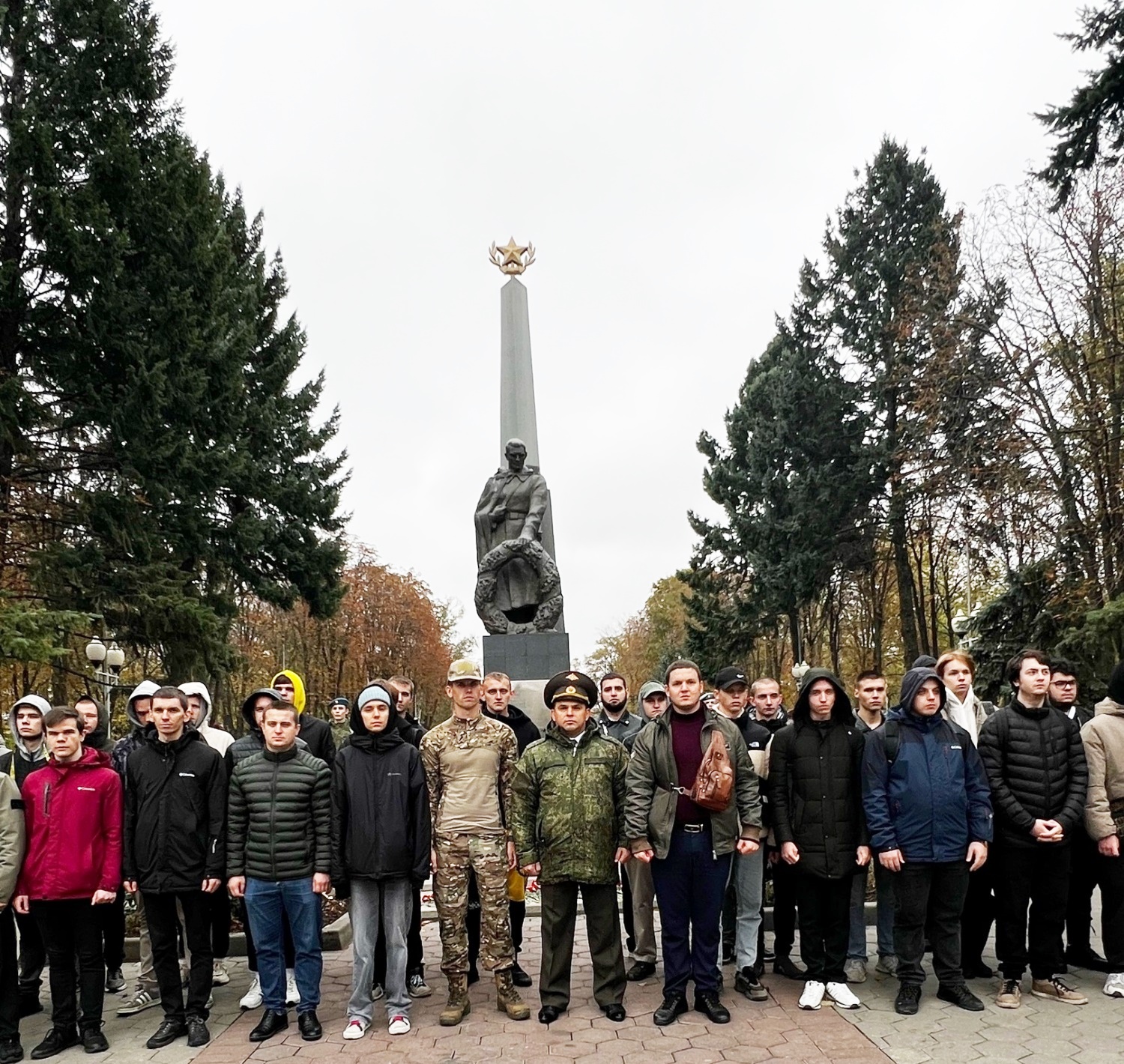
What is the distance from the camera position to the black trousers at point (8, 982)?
5.04m

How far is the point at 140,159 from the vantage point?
17.6 meters

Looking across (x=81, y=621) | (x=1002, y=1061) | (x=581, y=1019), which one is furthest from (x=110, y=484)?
(x=1002, y=1061)

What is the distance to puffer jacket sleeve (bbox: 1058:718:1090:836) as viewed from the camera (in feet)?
17.4

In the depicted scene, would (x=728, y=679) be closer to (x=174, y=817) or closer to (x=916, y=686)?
(x=916, y=686)

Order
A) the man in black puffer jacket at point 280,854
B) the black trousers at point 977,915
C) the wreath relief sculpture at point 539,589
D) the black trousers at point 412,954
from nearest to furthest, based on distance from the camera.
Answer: the man in black puffer jacket at point 280,854 < the black trousers at point 977,915 < the black trousers at point 412,954 < the wreath relief sculpture at point 539,589

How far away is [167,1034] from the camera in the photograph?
5102 mm

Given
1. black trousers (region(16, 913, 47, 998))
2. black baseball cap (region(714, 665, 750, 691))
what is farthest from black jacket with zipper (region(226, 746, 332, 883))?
black baseball cap (region(714, 665, 750, 691))

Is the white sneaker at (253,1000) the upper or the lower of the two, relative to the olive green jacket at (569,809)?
lower

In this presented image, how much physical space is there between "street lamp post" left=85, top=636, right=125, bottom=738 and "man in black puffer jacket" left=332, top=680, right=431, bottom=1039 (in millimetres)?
11385

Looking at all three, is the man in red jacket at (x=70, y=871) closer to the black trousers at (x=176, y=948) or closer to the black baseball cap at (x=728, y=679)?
the black trousers at (x=176, y=948)

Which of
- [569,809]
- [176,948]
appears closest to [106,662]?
[176,948]

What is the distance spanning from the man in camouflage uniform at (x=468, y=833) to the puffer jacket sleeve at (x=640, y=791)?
72 centimetres

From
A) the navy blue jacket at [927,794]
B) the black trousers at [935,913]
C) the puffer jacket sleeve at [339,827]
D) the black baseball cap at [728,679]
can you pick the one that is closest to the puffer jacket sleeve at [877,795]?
the navy blue jacket at [927,794]

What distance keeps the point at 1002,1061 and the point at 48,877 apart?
505cm
